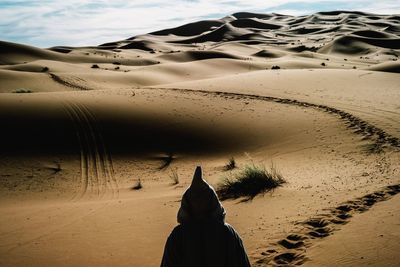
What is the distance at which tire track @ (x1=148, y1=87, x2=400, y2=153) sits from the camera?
953 cm

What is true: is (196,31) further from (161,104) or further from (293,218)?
(293,218)

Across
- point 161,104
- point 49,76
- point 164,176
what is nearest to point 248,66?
point 49,76

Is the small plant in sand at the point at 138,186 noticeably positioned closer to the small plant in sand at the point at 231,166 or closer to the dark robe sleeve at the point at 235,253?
the small plant in sand at the point at 231,166

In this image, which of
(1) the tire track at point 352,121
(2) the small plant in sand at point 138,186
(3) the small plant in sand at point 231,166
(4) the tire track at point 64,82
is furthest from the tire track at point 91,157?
(4) the tire track at point 64,82

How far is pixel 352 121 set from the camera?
39.3 feet

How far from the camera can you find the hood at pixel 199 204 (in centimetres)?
271

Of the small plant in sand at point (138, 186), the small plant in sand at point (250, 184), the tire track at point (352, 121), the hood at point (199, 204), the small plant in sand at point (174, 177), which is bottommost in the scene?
the small plant in sand at point (138, 186)

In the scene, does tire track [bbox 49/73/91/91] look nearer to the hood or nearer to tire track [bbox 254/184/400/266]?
tire track [bbox 254/184/400/266]

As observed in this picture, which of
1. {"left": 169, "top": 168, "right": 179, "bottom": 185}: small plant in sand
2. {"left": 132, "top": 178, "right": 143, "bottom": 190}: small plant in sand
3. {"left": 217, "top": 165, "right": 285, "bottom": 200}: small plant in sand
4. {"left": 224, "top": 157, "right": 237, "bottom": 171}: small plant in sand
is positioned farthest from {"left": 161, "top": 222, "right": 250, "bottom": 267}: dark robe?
{"left": 224, "top": 157, "right": 237, "bottom": 171}: small plant in sand

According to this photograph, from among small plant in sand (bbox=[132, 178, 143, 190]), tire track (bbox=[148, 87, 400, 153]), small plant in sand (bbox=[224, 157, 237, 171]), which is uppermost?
tire track (bbox=[148, 87, 400, 153])

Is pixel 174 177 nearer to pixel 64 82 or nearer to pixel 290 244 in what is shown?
pixel 290 244

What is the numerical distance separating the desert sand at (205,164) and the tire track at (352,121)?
0.04m

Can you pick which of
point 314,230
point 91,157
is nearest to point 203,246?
point 314,230

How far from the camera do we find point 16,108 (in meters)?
13.6
